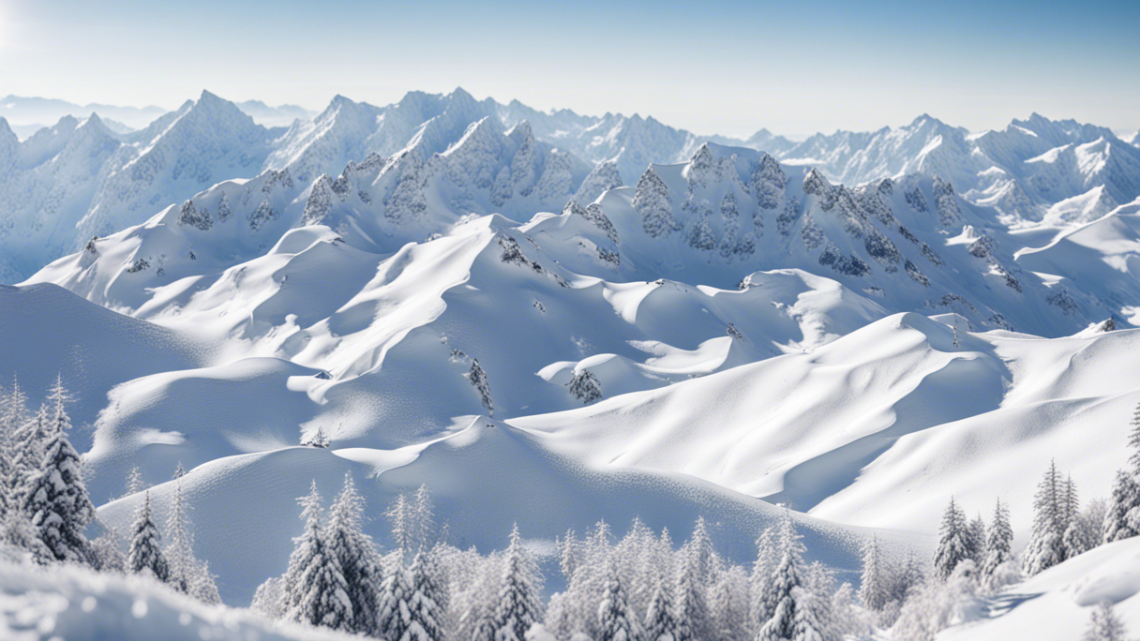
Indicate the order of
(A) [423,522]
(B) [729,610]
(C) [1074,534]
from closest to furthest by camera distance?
(B) [729,610] → (C) [1074,534] → (A) [423,522]

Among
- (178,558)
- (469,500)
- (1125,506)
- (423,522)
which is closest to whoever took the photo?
(178,558)

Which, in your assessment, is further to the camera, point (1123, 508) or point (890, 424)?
point (890, 424)

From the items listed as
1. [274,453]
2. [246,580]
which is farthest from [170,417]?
[246,580]

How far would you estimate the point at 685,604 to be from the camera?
1016 inches

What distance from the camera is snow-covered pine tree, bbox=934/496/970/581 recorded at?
103 ft

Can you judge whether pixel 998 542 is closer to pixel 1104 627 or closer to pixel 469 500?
pixel 1104 627

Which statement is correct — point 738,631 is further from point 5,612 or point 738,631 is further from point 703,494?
point 5,612

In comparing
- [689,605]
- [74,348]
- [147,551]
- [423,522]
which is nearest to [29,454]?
[147,551]

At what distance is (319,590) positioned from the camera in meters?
22.8

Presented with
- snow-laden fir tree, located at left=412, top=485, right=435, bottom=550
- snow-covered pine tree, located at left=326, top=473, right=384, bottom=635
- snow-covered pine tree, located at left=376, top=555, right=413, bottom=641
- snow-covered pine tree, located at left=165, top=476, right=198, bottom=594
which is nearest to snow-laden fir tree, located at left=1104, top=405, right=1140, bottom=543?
snow-covered pine tree, located at left=376, top=555, right=413, bottom=641

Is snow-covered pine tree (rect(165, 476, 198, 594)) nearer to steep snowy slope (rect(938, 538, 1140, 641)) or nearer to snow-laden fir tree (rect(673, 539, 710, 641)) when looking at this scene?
snow-laden fir tree (rect(673, 539, 710, 641))

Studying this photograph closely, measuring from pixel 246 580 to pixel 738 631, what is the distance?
22399mm

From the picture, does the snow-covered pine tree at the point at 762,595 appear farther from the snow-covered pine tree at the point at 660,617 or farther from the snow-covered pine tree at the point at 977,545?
the snow-covered pine tree at the point at 977,545

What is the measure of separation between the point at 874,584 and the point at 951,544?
13.4 feet
